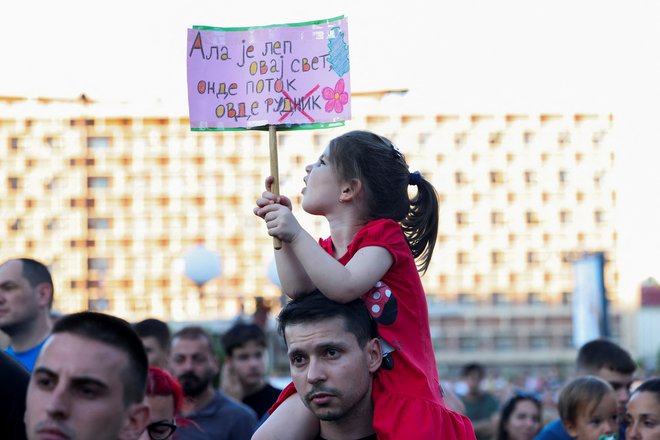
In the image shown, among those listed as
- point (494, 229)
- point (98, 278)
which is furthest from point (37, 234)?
point (494, 229)

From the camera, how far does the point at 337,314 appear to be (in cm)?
386

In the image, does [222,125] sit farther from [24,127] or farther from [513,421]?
[24,127]

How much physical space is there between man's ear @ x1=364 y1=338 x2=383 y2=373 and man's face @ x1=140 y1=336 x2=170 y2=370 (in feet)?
11.5

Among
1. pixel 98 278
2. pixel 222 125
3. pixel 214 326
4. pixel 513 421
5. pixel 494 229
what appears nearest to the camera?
pixel 222 125

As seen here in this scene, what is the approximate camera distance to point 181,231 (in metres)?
80.2

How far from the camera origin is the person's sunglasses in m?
4.20

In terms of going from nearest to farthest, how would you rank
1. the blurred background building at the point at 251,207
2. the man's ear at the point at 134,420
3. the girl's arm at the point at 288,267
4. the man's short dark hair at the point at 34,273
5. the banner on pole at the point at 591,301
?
the man's ear at the point at 134,420, the girl's arm at the point at 288,267, the man's short dark hair at the point at 34,273, the banner on pole at the point at 591,301, the blurred background building at the point at 251,207

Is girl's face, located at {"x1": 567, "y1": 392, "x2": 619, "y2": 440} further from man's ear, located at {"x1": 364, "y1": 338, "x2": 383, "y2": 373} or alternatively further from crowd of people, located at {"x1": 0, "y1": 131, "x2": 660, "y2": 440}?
man's ear, located at {"x1": 364, "y1": 338, "x2": 383, "y2": 373}

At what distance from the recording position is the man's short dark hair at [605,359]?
25.0ft

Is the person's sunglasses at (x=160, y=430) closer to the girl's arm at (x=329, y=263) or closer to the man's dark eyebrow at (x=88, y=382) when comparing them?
the girl's arm at (x=329, y=263)

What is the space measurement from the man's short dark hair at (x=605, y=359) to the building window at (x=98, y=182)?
246 feet

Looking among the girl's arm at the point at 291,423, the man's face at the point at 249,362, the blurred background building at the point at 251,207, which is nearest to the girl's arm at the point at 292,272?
the girl's arm at the point at 291,423

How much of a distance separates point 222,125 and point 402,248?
2.82 ft

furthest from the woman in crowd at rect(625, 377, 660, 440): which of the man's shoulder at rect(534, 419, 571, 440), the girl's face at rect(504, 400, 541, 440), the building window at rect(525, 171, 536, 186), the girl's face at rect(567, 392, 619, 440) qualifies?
the building window at rect(525, 171, 536, 186)
